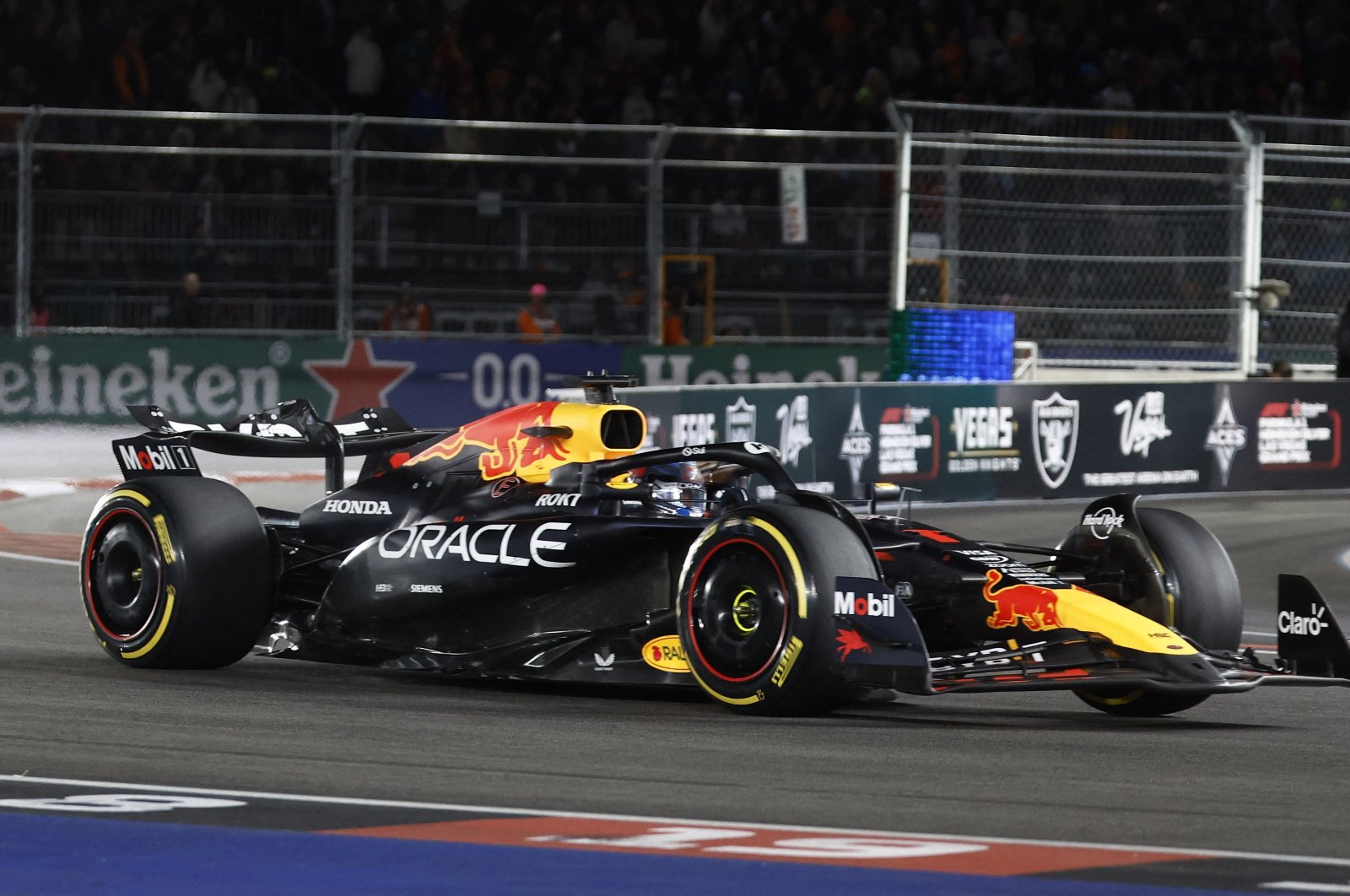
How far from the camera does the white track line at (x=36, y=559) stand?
12352 millimetres

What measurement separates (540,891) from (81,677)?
13.6 ft

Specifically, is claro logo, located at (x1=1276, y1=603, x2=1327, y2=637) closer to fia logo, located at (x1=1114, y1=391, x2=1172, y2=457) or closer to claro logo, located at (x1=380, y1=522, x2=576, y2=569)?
claro logo, located at (x1=380, y1=522, x2=576, y2=569)

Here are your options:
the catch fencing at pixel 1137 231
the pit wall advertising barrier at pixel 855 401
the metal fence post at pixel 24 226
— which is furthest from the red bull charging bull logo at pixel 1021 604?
the metal fence post at pixel 24 226

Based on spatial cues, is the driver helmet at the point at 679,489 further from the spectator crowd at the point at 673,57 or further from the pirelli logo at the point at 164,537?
the spectator crowd at the point at 673,57

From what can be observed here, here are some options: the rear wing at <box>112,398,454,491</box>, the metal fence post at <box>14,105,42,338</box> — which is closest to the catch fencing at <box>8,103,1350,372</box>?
the metal fence post at <box>14,105,42,338</box>

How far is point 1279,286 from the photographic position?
1875cm

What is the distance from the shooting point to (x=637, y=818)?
521cm

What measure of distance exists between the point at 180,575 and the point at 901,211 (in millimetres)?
10715

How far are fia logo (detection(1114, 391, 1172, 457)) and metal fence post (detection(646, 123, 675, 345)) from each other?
12.9ft

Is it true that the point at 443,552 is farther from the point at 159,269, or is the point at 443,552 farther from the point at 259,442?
the point at 159,269

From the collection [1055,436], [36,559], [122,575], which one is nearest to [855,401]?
[1055,436]

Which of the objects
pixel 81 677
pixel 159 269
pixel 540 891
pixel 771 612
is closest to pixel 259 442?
pixel 81 677

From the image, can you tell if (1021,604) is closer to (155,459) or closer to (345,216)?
(155,459)

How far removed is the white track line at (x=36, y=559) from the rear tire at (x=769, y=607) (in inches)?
239
